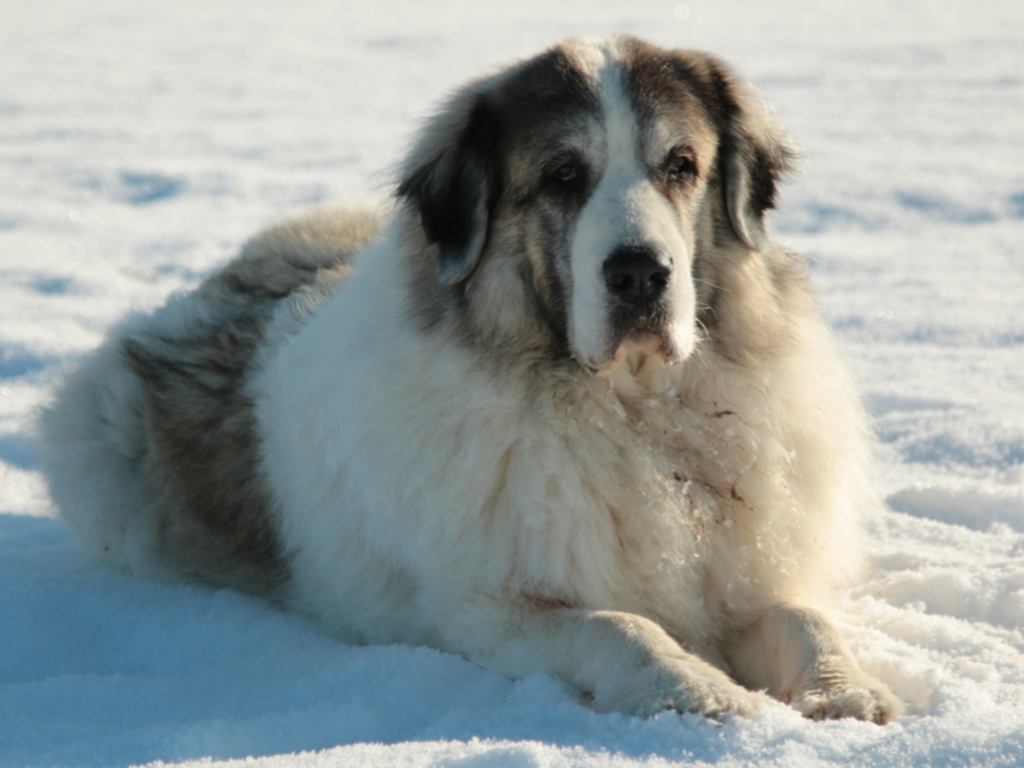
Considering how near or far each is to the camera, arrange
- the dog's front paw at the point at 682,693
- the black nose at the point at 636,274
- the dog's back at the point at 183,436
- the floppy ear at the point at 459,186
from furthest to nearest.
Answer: the dog's back at the point at 183,436
the floppy ear at the point at 459,186
the black nose at the point at 636,274
the dog's front paw at the point at 682,693

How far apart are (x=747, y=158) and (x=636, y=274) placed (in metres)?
0.78

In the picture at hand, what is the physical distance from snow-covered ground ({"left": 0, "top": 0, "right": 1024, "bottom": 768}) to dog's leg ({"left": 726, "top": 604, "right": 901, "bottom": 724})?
0.47 feet

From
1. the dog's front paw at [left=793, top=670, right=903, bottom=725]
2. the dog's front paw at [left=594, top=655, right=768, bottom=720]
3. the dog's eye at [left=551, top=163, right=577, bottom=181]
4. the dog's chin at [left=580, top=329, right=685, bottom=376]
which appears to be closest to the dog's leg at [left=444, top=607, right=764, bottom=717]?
the dog's front paw at [left=594, top=655, right=768, bottom=720]

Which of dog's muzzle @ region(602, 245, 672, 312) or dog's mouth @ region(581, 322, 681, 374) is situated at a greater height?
dog's muzzle @ region(602, 245, 672, 312)

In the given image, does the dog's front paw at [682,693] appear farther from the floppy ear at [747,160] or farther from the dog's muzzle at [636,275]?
the floppy ear at [747,160]

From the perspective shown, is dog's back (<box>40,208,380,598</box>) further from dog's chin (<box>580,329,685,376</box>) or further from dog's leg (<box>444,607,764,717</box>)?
dog's chin (<box>580,329,685,376</box>)

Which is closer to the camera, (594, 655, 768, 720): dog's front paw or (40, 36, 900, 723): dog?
(594, 655, 768, 720): dog's front paw

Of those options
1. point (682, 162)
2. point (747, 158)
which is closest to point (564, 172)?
point (682, 162)

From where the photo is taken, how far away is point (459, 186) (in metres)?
3.04

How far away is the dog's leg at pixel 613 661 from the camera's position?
2.31 m

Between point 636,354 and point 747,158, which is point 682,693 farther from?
point 747,158

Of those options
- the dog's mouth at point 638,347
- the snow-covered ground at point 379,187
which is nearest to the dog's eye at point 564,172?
the dog's mouth at point 638,347

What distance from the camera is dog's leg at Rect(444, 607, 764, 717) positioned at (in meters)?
2.31

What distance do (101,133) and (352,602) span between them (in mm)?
8350
